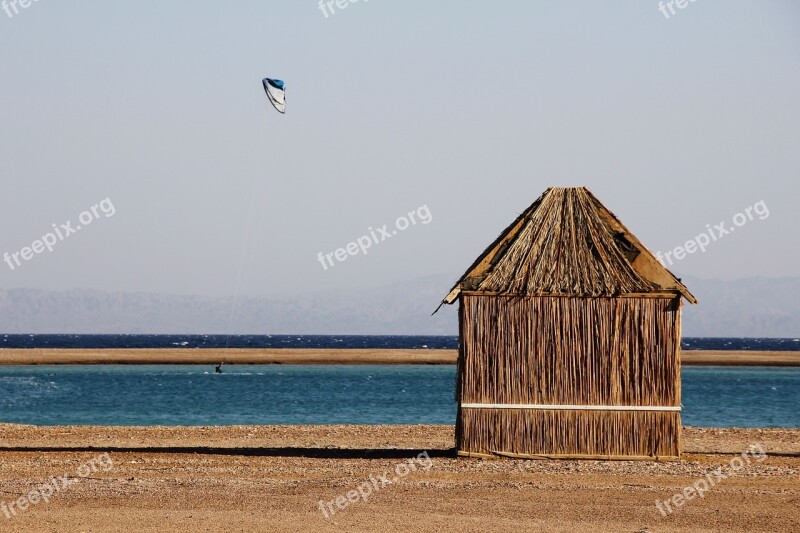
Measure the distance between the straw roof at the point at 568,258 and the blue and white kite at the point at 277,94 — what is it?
6691 millimetres

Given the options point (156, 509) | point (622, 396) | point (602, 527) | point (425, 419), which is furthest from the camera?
point (425, 419)

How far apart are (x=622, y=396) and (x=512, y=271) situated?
334 centimetres

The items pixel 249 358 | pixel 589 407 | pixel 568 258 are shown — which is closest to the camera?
pixel 589 407

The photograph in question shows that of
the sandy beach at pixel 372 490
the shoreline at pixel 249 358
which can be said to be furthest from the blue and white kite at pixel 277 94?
the shoreline at pixel 249 358

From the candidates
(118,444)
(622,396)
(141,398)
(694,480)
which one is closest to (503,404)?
(622,396)

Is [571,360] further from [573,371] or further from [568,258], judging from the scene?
[568,258]

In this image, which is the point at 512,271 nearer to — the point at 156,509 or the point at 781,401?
the point at 156,509

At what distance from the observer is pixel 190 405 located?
4953cm

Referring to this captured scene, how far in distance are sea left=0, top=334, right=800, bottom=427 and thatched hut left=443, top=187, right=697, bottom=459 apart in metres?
Result: 16.8

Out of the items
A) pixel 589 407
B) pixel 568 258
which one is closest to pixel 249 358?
pixel 568 258

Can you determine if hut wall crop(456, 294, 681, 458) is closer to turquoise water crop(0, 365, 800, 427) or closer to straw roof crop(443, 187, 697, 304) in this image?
straw roof crop(443, 187, 697, 304)

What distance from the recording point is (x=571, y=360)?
2359 cm

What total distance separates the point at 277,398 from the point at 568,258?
109 feet

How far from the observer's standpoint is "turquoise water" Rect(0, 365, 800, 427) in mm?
42531
